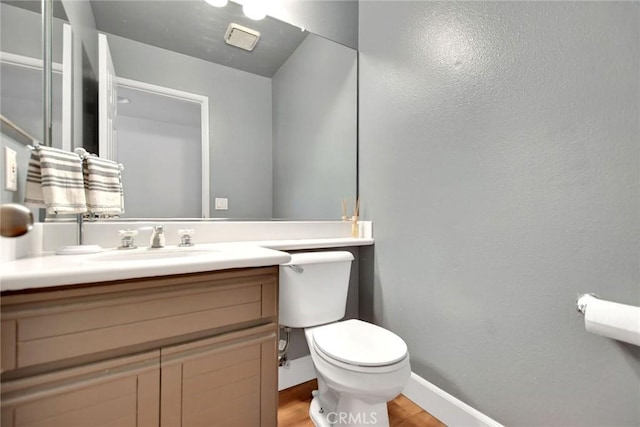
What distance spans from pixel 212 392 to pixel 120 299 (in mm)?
394

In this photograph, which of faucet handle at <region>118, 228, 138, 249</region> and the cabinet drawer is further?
faucet handle at <region>118, 228, 138, 249</region>

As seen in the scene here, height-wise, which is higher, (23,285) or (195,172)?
(195,172)

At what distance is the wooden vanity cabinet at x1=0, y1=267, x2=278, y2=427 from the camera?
24.9 inches

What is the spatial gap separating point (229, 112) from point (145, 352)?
129 centimetres

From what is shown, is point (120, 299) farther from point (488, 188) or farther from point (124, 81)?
point (488, 188)

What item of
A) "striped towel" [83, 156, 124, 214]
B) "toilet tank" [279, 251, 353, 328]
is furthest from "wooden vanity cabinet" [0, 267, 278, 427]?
"striped towel" [83, 156, 124, 214]

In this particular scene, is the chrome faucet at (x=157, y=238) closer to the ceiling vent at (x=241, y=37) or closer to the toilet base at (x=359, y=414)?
the toilet base at (x=359, y=414)

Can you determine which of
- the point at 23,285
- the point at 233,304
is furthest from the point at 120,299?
the point at 233,304

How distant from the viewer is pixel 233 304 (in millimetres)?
886

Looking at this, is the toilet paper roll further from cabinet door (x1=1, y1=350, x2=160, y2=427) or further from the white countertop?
cabinet door (x1=1, y1=350, x2=160, y2=427)

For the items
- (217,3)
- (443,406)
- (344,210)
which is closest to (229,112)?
(217,3)

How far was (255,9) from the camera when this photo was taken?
1.60m

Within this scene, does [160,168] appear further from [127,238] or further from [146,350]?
[146,350]

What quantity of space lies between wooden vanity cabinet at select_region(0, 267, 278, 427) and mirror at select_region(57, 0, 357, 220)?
2.35 ft
